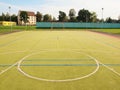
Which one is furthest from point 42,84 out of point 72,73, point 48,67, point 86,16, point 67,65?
point 86,16

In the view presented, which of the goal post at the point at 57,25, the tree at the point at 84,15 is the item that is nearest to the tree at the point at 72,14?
the tree at the point at 84,15

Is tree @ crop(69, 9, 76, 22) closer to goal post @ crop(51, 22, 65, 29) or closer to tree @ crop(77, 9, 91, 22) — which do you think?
tree @ crop(77, 9, 91, 22)

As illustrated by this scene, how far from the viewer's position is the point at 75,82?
449cm

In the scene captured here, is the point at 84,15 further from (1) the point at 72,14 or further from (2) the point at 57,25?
(2) the point at 57,25

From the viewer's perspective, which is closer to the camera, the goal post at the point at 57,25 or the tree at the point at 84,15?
the goal post at the point at 57,25

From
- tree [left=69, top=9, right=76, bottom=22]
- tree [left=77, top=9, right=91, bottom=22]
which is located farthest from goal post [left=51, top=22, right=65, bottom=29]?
tree [left=69, top=9, right=76, bottom=22]

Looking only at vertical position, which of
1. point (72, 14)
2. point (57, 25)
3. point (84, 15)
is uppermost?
point (72, 14)

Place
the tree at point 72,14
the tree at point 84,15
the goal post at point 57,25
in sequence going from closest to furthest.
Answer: the goal post at point 57,25
the tree at point 84,15
the tree at point 72,14

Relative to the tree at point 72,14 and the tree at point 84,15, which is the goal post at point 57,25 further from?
the tree at point 72,14

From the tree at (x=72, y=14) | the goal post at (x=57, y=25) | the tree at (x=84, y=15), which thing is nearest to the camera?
the goal post at (x=57, y=25)

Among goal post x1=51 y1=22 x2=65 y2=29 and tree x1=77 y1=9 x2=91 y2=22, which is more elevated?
tree x1=77 y1=9 x2=91 y2=22

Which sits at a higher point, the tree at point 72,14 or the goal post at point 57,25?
the tree at point 72,14

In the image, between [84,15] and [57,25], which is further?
[84,15]

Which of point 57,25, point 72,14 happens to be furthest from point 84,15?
point 57,25
